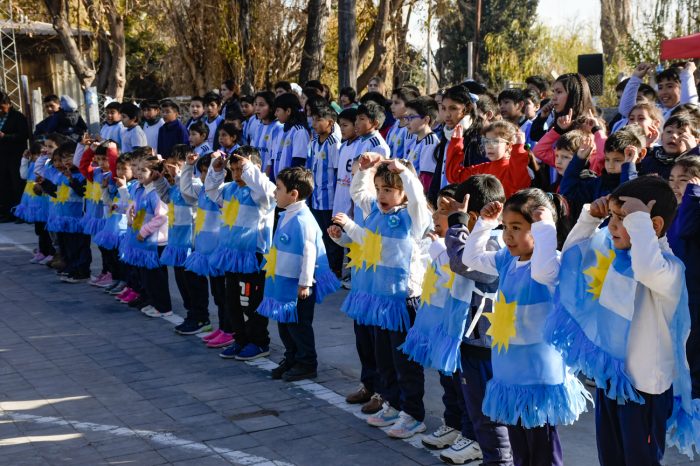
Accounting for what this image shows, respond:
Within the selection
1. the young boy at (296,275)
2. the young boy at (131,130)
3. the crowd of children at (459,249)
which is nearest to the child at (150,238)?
the crowd of children at (459,249)

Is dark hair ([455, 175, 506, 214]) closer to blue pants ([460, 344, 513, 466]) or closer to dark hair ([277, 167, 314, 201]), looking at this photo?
blue pants ([460, 344, 513, 466])

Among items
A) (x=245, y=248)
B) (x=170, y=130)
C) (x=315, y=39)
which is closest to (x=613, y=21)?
(x=315, y=39)

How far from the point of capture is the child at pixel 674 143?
6250mm

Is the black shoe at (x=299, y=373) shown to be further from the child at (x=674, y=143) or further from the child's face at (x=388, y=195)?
the child at (x=674, y=143)

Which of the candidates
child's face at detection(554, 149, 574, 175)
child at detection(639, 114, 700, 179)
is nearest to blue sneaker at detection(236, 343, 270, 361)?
child's face at detection(554, 149, 574, 175)

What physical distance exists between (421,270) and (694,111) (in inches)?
89.7

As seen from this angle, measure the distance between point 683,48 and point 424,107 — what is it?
587 centimetres

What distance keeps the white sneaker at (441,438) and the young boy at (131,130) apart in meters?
8.31

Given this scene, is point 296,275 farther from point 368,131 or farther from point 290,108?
point 290,108

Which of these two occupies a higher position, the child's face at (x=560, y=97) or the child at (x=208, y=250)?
the child's face at (x=560, y=97)

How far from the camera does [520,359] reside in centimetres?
450

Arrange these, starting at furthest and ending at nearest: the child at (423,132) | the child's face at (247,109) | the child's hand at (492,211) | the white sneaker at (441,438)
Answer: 1. the child's face at (247,109)
2. the child at (423,132)
3. the white sneaker at (441,438)
4. the child's hand at (492,211)

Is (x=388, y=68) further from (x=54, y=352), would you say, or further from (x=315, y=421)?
(x=315, y=421)

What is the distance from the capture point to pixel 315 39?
1694 centimetres
